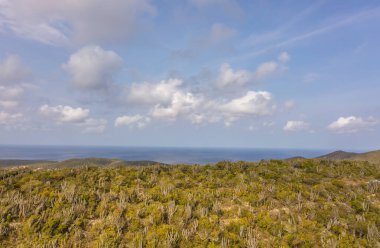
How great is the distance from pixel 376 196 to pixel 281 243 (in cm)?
1198

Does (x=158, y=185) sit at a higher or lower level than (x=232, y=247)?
higher

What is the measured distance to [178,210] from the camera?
1309 centimetres

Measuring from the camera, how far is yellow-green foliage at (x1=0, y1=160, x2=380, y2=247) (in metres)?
10.8

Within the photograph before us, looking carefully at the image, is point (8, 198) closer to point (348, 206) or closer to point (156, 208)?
point (156, 208)

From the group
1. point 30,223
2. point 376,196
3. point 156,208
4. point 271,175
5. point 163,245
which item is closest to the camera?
point 163,245

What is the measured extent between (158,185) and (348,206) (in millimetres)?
12217

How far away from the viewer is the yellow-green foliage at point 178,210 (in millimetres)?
10789

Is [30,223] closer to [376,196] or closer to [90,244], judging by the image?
[90,244]

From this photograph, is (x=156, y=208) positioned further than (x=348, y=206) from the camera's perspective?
No

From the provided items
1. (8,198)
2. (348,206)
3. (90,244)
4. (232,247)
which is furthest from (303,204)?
Answer: (8,198)

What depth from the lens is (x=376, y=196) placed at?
58.8 feet

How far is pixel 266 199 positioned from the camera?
49.8ft

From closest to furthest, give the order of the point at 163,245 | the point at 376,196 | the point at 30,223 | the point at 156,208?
the point at 163,245, the point at 30,223, the point at 156,208, the point at 376,196

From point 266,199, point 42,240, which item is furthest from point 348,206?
point 42,240
